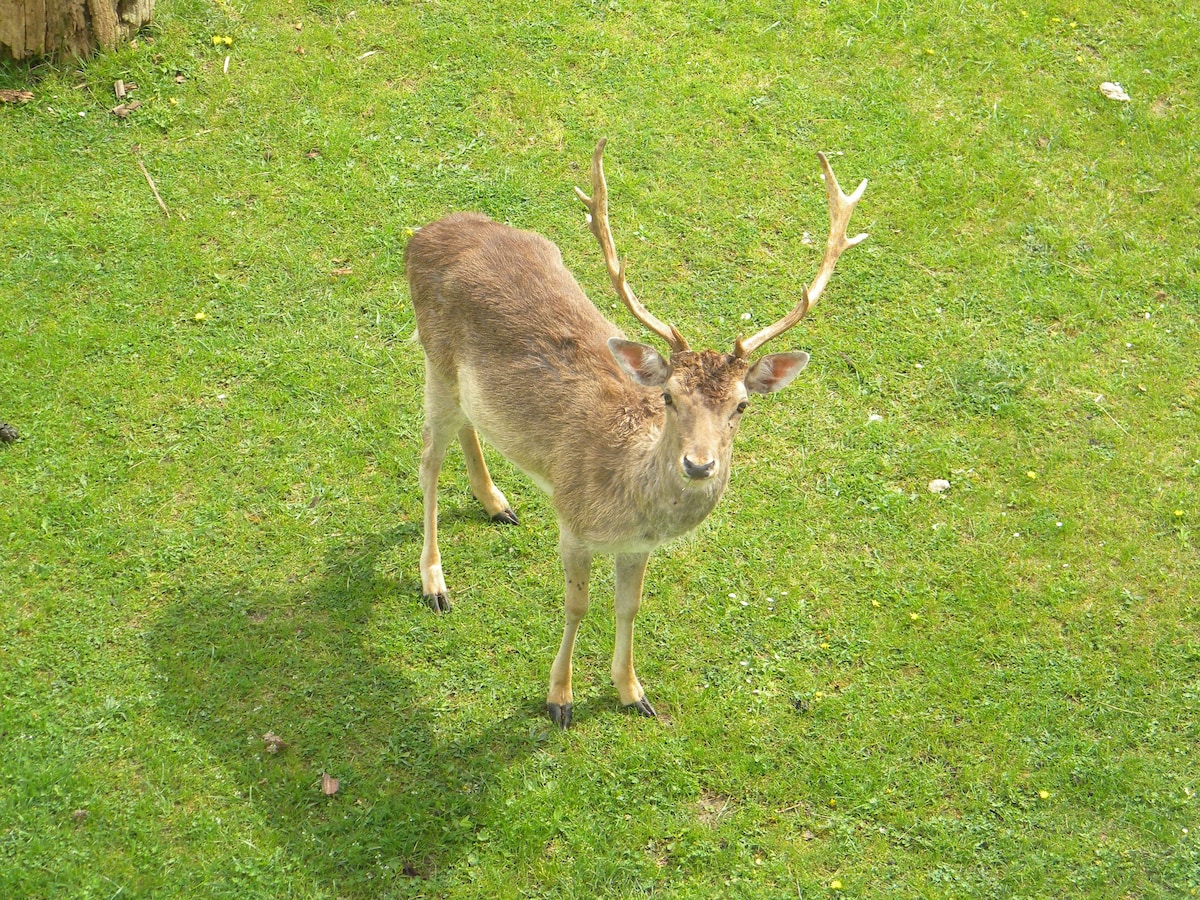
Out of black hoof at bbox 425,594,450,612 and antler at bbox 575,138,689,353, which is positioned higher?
antler at bbox 575,138,689,353

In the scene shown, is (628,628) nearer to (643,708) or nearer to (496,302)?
(643,708)

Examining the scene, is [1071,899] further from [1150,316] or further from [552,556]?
[1150,316]

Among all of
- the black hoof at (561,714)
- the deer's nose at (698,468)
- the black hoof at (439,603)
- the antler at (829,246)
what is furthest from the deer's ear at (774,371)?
the black hoof at (439,603)

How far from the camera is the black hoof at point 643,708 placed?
6.56 meters

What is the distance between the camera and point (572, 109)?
9.84 meters

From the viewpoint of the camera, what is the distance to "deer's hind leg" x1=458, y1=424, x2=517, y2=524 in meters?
7.20

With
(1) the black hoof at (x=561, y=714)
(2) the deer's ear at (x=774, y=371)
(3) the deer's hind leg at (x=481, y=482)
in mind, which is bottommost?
(1) the black hoof at (x=561, y=714)

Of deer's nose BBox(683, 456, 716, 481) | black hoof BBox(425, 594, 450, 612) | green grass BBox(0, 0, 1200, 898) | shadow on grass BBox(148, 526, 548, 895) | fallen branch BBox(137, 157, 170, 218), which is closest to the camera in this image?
deer's nose BBox(683, 456, 716, 481)

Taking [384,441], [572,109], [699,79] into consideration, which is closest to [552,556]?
[384,441]

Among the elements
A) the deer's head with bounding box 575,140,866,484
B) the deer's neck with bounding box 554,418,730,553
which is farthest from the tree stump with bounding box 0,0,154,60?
the deer's neck with bounding box 554,418,730,553

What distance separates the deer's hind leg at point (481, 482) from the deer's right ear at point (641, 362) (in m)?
1.91

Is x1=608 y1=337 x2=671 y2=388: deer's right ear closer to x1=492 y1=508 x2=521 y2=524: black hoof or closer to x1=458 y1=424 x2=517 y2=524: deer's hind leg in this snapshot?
x1=458 y1=424 x2=517 y2=524: deer's hind leg

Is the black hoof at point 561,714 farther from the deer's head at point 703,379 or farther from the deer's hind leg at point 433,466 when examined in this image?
the deer's head at point 703,379

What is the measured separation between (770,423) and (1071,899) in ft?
11.6
